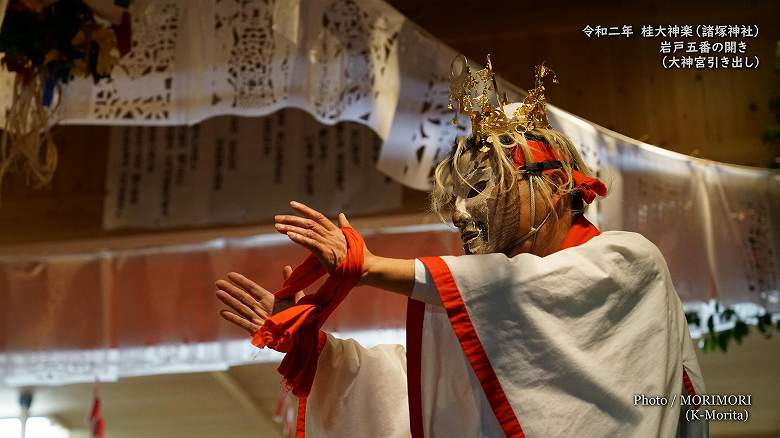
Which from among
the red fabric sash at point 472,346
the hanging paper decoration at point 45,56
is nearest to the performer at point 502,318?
the red fabric sash at point 472,346

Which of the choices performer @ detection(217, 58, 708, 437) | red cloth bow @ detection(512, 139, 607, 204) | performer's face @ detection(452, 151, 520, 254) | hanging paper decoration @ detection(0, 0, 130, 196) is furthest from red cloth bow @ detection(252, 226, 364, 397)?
hanging paper decoration @ detection(0, 0, 130, 196)

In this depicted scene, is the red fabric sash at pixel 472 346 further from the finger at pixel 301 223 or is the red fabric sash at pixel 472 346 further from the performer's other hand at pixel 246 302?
the performer's other hand at pixel 246 302

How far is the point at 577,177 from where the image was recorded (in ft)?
6.57

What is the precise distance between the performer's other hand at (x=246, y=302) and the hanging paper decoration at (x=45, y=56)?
1.97 meters

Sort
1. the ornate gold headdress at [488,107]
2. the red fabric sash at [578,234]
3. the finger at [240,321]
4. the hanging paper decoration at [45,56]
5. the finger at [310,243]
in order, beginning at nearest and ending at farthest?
the finger at [310,243]
the finger at [240,321]
the red fabric sash at [578,234]
the ornate gold headdress at [488,107]
the hanging paper decoration at [45,56]

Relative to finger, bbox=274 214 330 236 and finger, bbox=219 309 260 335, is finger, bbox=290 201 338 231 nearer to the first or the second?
finger, bbox=274 214 330 236

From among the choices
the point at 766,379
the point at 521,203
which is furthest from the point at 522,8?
the point at 521,203

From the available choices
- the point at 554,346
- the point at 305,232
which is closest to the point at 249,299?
the point at 305,232

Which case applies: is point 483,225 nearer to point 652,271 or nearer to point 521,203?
point 521,203

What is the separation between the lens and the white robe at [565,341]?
1.70m

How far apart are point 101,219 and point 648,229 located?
Answer: 2.69 metres

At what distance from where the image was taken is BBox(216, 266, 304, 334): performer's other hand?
73.6 inches

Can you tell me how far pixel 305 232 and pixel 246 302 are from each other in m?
0.31

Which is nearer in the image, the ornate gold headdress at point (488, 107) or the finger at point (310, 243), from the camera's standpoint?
the finger at point (310, 243)
